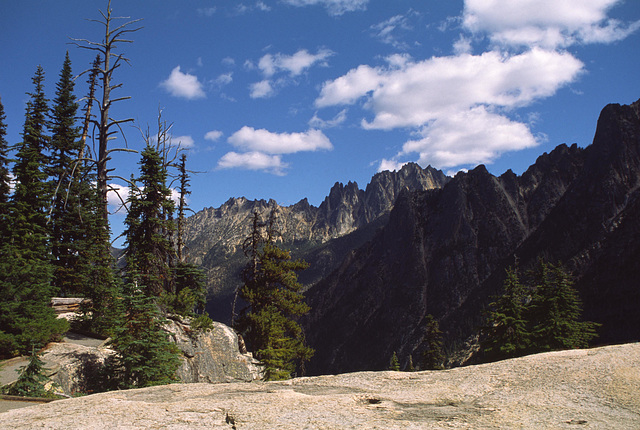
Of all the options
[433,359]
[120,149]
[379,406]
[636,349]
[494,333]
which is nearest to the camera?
[379,406]

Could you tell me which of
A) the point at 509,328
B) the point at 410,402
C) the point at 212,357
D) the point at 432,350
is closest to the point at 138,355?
the point at 212,357

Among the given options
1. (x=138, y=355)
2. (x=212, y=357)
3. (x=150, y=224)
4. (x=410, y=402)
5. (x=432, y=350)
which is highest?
(x=150, y=224)

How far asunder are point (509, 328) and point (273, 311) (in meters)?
18.0

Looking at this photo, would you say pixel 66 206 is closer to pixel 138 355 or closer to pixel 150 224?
pixel 150 224

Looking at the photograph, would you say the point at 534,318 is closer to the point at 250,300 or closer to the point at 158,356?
the point at 250,300

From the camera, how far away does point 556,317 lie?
2873 centimetres

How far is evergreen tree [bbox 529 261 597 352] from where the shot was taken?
28172 millimetres

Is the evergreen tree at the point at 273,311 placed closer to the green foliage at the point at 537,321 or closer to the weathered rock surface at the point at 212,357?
the weathered rock surface at the point at 212,357

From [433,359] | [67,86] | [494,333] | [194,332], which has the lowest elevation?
[433,359]

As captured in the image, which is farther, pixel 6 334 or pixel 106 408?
pixel 6 334

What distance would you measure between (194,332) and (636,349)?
16.2 meters

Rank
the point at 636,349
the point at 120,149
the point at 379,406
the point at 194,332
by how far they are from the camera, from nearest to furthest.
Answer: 1. the point at 379,406
2. the point at 636,349
3. the point at 120,149
4. the point at 194,332

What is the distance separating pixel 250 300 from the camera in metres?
25.0

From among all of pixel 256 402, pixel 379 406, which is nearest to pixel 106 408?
pixel 256 402
